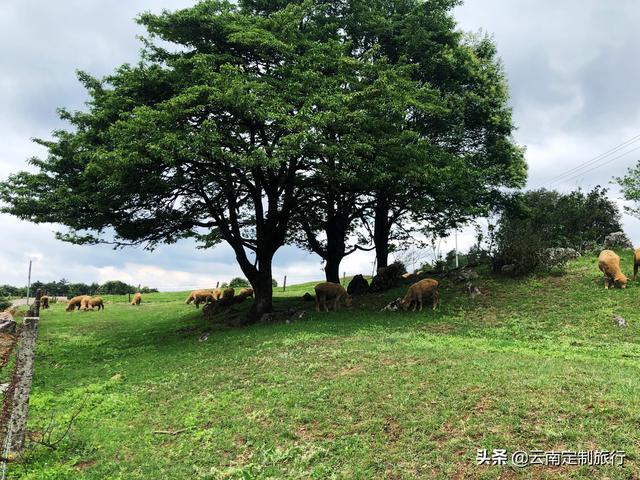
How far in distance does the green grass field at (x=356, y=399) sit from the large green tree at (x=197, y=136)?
247 inches

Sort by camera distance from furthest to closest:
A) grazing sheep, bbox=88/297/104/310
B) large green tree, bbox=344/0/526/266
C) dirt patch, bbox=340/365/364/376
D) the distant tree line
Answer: the distant tree line
grazing sheep, bbox=88/297/104/310
large green tree, bbox=344/0/526/266
dirt patch, bbox=340/365/364/376

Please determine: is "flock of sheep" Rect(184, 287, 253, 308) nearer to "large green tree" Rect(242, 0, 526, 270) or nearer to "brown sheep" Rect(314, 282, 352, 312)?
"large green tree" Rect(242, 0, 526, 270)

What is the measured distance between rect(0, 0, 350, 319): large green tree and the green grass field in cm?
626

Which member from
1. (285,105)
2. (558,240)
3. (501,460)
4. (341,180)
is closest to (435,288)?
(341,180)

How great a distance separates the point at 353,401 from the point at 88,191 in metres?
16.0

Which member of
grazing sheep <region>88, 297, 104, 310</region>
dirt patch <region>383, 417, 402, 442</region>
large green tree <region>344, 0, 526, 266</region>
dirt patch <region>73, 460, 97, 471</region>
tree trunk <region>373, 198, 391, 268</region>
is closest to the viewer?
dirt patch <region>383, 417, 402, 442</region>

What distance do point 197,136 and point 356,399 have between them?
11006 millimetres

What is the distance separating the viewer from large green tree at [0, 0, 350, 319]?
16.8m

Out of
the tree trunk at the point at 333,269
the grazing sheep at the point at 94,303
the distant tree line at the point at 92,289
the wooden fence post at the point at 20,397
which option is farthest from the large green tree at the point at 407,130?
the distant tree line at the point at 92,289

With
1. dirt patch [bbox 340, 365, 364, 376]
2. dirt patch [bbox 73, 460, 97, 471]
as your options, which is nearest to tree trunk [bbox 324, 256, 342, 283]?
dirt patch [bbox 340, 365, 364, 376]

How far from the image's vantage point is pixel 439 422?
7676 millimetres

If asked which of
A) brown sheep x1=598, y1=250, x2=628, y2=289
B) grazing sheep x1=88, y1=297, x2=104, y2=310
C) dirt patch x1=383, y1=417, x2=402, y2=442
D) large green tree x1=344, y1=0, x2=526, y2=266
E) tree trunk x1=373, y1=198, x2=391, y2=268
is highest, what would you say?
large green tree x1=344, y1=0, x2=526, y2=266

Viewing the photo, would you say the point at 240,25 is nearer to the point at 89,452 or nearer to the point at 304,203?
the point at 304,203

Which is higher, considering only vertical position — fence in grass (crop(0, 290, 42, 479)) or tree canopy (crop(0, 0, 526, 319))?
tree canopy (crop(0, 0, 526, 319))
